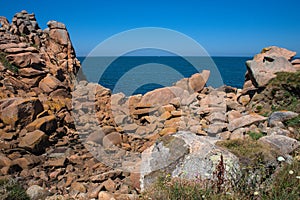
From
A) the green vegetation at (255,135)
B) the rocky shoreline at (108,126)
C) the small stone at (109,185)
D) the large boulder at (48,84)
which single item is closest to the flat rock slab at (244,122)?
the rocky shoreline at (108,126)

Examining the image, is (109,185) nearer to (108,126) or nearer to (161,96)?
(108,126)

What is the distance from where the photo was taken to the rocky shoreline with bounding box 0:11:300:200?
6.49 m

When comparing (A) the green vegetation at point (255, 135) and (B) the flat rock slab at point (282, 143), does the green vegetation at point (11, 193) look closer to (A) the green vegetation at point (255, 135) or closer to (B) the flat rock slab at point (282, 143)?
(B) the flat rock slab at point (282, 143)

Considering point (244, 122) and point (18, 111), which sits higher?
point (18, 111)

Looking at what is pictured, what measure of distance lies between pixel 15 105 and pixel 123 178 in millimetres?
5564

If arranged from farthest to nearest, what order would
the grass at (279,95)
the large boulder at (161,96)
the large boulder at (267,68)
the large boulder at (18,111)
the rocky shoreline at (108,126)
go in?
the large boulder at (161,96), the large boulder at (267,68), the grass at (279,95), the large boulder at (18,111), the rocky shoreline at (108,126)

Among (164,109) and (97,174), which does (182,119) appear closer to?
(164,109)

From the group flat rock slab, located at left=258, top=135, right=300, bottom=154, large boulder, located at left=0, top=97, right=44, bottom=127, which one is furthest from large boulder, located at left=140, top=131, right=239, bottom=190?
large boulder, located at left=0, top=97, right=44, bottom=127

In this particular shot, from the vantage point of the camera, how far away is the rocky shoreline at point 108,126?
649 centimetres

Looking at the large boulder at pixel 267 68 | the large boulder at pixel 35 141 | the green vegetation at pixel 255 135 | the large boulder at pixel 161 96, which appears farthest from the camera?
the large boulder at pixel 161 96

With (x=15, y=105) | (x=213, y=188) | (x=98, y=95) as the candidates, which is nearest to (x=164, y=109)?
(x=98, y=95)

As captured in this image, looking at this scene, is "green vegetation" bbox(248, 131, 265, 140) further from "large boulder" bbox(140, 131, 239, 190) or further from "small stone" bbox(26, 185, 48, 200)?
"small stone" bbox(26, 185, 48, 200)

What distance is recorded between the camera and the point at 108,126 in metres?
12.4

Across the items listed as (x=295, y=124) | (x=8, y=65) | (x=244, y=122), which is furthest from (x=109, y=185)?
(x=8, y=65)
